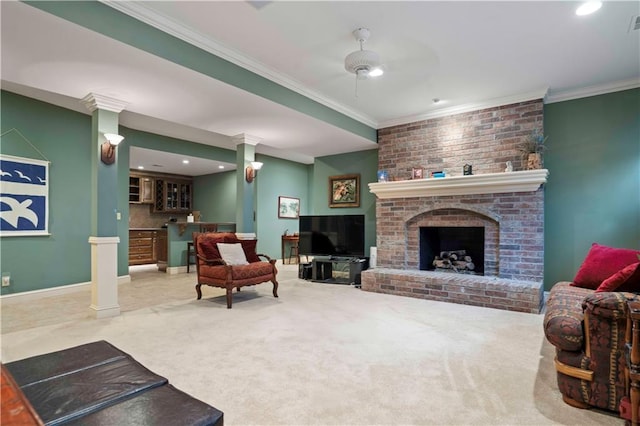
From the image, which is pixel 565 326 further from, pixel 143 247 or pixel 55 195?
pixel 143 247

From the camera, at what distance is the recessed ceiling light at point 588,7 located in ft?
8.32

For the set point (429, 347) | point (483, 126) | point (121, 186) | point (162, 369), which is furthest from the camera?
point (121, 186)

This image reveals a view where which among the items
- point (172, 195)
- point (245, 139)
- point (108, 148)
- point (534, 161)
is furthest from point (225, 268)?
point (172, 195)

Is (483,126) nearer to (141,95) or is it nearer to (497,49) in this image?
(497,49)

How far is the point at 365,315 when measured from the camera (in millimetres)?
3654

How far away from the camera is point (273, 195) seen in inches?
327

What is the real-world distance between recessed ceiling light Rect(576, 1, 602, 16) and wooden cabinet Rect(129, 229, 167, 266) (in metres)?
7.60

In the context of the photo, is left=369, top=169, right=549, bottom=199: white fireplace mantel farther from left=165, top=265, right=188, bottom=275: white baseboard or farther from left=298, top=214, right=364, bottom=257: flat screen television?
left=165, top=265, right=188, bottom=275: white baseboard

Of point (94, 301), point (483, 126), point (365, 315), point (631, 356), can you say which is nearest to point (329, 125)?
point (483, 126)

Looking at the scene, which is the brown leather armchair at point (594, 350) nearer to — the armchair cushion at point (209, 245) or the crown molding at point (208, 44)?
the crown molding at point (208, 44)

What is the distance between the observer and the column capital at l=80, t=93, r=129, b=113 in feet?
11.7

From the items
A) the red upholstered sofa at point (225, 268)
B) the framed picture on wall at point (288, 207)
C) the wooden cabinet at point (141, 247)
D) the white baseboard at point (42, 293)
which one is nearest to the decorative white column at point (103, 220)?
the red upholstered sofa at point (225, 268)

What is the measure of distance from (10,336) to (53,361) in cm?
229

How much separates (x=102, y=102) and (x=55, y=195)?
79.3 inches
